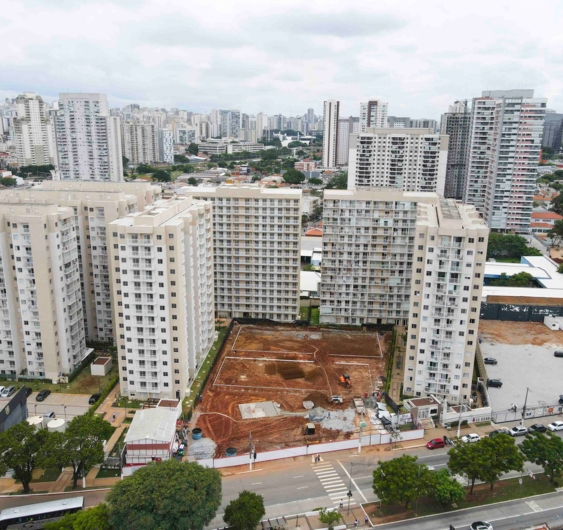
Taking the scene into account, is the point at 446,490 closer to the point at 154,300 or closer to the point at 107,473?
the point at 107,473

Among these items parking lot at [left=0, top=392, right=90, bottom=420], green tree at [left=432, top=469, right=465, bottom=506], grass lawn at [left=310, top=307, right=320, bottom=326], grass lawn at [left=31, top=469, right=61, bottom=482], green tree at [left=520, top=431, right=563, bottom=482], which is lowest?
grass lawn at [left=31, top=469, right=61, bottom=482]

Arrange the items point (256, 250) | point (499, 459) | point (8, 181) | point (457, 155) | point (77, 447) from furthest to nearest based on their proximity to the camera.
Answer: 1. point (8, 181)
2. point (457, 155)
3. point (256, 250)
4. point (77, 447)
5. point (499, 459)

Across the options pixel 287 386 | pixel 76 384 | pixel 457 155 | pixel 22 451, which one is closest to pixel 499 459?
pixel 287 386

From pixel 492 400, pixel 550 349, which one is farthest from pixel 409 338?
pixel 550 349

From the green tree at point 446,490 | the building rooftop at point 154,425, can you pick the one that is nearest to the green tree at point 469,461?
the green tree at point 446,490

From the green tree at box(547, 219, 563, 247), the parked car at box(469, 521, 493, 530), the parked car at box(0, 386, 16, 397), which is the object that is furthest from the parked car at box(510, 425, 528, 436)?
the green tree at box(547, 219, 563, 247)

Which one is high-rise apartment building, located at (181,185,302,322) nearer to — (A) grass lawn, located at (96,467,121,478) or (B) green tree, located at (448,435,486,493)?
(A) grass lawn, located at (96,467,121,478)

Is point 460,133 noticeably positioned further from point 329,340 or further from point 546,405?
point 546,405
